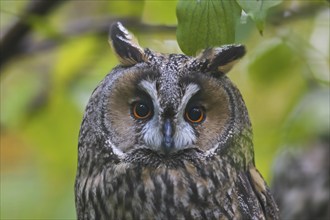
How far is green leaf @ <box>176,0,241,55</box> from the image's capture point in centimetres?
377

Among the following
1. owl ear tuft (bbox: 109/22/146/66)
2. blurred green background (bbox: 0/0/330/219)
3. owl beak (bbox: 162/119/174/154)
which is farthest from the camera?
blurred green background (bbox: 0/0/330/219)

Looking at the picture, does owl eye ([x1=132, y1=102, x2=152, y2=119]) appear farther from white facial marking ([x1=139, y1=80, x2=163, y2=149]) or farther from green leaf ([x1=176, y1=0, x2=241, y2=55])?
green leaf ([x1=176, y1=0, x2=241, y2=55])

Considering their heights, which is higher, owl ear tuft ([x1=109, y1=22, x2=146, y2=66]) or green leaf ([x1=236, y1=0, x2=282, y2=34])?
owl ear tuft ([x1=109, y1=22, x2=146, y2=66])

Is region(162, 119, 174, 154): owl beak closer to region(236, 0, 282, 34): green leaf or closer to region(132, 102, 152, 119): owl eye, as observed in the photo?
region(132, 102, 152, 119): owl eye

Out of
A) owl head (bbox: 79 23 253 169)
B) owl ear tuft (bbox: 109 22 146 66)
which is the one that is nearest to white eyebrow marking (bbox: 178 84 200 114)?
owl head (bbox: 79 23 253 169)

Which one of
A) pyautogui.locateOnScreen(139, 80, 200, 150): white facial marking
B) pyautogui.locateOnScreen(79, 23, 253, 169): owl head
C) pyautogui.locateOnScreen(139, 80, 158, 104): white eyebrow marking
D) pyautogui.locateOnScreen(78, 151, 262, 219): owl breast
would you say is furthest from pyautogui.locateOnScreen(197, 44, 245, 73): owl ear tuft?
pyautogui.locateOnScreen(78, 151, 262, 219): owl breast

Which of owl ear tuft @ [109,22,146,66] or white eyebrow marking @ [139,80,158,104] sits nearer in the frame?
white eyebrow marking @ [139,80,158,104]

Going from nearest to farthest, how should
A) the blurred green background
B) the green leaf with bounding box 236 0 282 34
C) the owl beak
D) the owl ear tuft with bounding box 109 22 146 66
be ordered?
the green leaf with bounding box 236 0 282 34 < the owl beak < the owl ear tuft with bounding box 109 22 146 66 < the blurred green background

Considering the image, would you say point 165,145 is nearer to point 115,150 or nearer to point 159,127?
point 159,127

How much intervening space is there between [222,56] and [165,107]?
0.33 metres

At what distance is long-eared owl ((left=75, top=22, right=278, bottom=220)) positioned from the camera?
4.44 meters

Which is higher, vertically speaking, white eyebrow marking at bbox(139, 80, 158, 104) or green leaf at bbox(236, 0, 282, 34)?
green leaf at bbox(236, 0, 282, 34)

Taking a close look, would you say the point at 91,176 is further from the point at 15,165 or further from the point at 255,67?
the point at 15,165

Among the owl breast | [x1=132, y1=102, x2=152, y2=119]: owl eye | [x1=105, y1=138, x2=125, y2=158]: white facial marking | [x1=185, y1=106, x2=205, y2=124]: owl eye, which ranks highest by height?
[x1=132, y1=102, x2=152, y2=119]: owl eye
